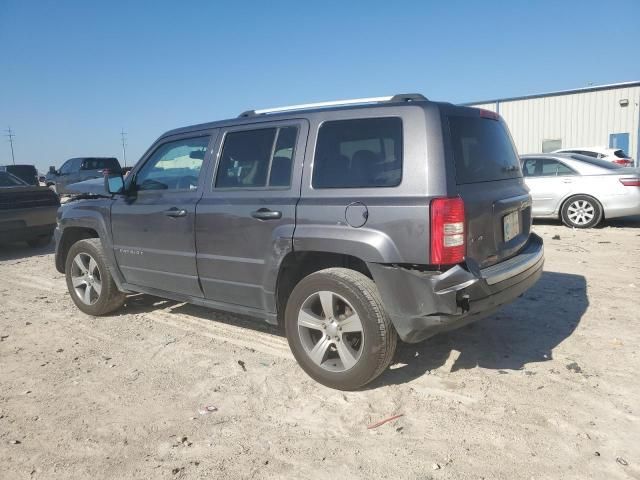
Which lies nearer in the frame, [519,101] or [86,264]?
[86,264]

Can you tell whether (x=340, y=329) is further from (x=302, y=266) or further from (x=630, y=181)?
(x=630, y=181)

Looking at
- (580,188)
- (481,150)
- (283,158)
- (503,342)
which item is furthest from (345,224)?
(580,188)

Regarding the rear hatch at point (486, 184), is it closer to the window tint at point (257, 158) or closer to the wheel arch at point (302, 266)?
the wheel arch at point (302, 266)

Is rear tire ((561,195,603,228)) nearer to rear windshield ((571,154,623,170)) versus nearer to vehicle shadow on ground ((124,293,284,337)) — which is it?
rear windshield ((571,154,623,170))

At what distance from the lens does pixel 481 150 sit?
3520mm

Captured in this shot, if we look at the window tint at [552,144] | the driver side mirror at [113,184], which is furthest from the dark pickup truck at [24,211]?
the window tint at [552,144]

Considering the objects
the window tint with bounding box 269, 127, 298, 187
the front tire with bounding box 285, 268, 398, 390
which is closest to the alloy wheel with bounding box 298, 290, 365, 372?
the front tire with bounding box 285, 268, 398, 390

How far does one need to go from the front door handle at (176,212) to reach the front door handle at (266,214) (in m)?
0.79

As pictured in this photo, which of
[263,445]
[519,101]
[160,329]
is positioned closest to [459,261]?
[263,445]

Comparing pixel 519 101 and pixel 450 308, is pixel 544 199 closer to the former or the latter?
pixel 450 308

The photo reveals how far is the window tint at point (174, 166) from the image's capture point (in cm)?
429

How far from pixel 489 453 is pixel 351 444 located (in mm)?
735

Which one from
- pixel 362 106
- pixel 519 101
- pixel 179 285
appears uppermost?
pixel 519 101

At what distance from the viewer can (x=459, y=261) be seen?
3041 millimetres
